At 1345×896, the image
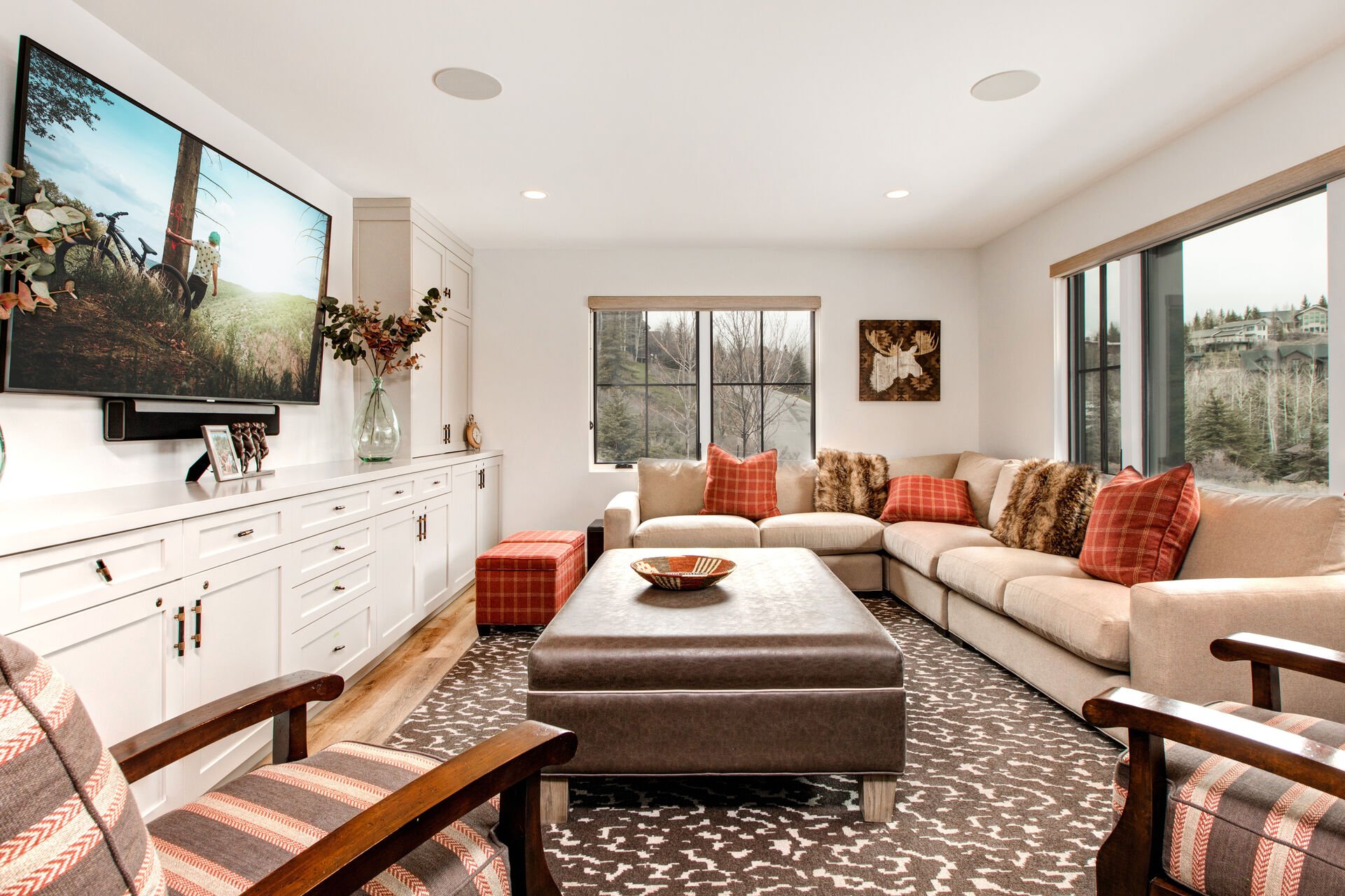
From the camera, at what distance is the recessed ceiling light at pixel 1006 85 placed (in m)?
2.48

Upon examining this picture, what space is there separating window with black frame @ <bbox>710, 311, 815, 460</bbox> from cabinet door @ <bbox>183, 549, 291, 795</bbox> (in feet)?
11.4

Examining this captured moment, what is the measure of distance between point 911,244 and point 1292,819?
14.8 feet

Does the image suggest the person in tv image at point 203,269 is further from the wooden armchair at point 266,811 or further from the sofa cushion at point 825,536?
the sofa cushion at point 825,536

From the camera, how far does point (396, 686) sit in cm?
287

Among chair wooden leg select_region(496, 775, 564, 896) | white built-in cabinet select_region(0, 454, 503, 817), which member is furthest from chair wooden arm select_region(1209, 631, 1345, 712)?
white built-in cabinet select_region(0, 454, 503, 817)

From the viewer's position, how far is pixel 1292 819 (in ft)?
3.51

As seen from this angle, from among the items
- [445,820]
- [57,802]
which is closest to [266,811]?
[445,820]

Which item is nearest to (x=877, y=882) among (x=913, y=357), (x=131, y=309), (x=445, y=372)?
(x=131, y=309)

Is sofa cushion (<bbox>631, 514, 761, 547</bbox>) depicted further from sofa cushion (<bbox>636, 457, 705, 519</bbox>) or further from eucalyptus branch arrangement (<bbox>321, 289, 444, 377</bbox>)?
eucalyptus branch arrangement (<bbox>321, 289, 444, 377</bbox>)

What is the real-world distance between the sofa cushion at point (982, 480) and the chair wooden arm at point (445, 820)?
3813mm

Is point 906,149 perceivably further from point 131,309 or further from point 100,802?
point 100,802

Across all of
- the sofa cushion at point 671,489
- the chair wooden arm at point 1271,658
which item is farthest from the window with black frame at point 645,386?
the chair wooden arm at point 1271,658

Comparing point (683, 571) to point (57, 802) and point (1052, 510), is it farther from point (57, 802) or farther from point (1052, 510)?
point (57, 802)

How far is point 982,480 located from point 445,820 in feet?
13.7
